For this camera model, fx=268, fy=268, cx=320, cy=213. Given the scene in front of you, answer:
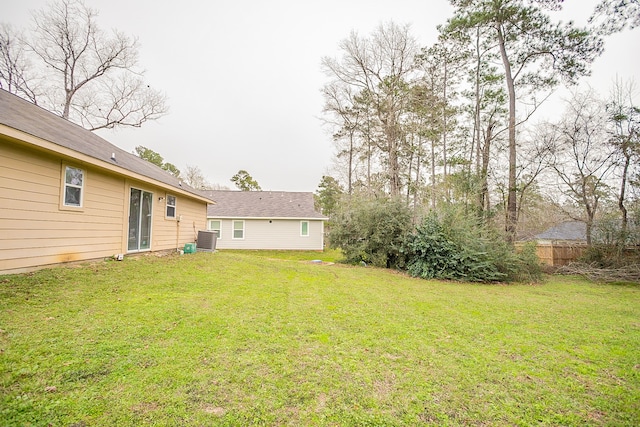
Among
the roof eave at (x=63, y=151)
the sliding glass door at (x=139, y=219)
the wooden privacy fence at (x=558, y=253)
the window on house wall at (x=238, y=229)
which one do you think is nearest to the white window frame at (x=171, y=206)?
the sliding glass door at (x=139, y=219)

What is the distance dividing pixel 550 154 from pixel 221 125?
17.7m

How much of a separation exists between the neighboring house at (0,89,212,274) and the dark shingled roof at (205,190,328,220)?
8.77 metres

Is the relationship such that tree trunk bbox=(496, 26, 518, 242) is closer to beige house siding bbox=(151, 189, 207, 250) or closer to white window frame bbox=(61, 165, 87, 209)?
beige house siding bbox=(151, 189, 207, 250)

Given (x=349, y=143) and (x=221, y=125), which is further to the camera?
(x=349, y=143)

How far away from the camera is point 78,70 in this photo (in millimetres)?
14531

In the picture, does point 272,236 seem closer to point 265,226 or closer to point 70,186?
point 265,226

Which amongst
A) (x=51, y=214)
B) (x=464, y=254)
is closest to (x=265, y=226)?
(x=464, y=254)

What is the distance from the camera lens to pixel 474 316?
445 centimetres

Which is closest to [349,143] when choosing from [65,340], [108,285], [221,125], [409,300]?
[221,125]

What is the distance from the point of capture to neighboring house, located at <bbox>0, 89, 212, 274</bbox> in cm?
464

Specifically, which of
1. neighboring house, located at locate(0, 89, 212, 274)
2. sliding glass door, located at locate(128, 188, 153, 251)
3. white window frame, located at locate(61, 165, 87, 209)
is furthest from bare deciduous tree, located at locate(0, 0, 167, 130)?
white window frame, located at locate(61, 165, 87, 209)

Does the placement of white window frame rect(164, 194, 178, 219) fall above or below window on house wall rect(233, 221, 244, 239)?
above

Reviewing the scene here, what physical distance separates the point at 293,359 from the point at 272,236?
15.0 metres

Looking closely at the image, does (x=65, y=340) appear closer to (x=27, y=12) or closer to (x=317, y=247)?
(x=317, y=247)
